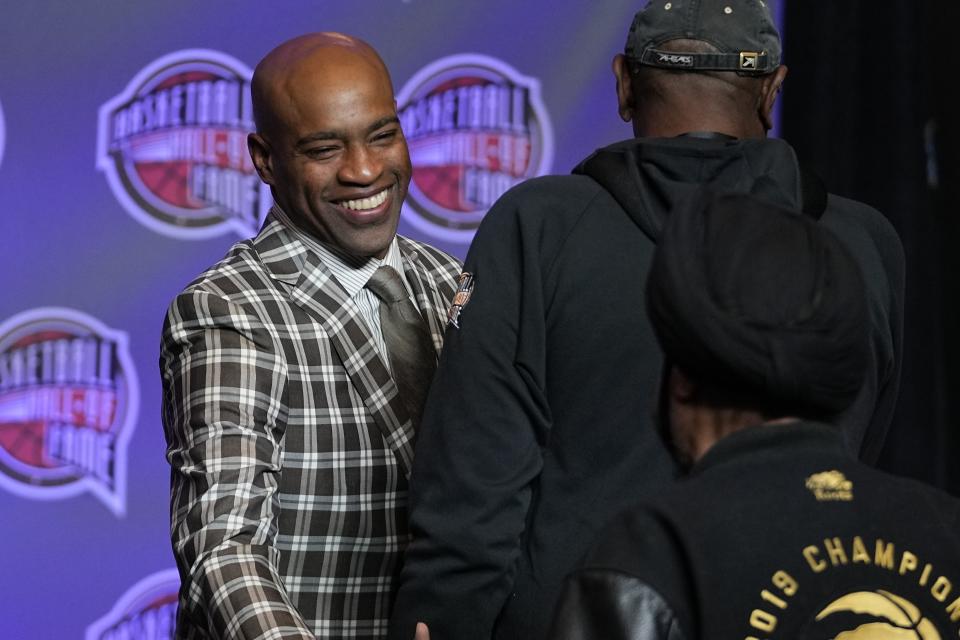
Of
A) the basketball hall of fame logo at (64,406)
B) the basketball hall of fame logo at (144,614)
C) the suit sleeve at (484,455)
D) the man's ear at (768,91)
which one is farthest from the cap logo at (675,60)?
the basketball hall of fame logo at (144,614)

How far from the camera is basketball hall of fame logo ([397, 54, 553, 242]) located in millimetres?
3090

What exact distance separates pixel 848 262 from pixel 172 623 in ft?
7.35

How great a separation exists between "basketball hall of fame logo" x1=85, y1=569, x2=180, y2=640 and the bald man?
1.20 m

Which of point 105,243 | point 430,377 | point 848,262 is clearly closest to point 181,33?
point 105,243

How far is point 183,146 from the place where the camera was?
300 cm

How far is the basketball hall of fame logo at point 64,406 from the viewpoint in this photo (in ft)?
9.54

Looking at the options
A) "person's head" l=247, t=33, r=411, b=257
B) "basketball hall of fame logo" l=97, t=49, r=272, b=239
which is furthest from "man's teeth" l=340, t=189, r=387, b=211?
"basketball hall of fame logo" l=97, t=49, r=272, b=239

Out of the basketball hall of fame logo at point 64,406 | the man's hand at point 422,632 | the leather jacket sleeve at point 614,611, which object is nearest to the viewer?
the leather jacket sleeve at point 614,611

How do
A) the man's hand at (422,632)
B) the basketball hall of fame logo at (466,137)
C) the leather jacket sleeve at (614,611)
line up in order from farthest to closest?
the basketball hall of fame logo at (466,137) < the man's hand at (422,632) < the leather jacket sleeve at (614,611)

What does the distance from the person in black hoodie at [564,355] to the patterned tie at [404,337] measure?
354 millimetres

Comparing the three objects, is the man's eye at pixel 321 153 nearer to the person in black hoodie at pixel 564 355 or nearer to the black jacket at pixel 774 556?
the person in black hoodie at pixel 564 355

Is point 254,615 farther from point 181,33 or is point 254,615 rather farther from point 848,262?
point 181,33

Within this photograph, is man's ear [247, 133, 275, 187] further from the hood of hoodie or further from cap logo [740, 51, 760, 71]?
cap logo [740, 51, 760, 71]

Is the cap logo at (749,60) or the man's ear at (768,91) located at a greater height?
the cap logo at (749,60)
